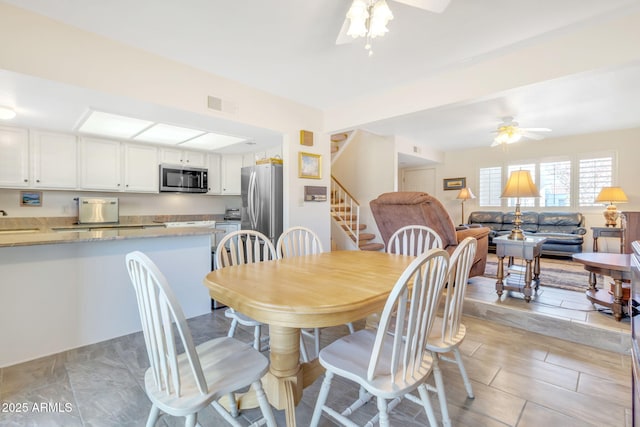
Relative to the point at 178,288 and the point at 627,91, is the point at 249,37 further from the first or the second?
the point at 627,91

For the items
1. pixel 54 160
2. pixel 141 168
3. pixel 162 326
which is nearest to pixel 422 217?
pixel 162 326

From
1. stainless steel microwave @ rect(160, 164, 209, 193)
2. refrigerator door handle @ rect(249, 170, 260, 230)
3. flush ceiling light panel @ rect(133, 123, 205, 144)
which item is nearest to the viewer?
flush ceiling light panel @ rect(133, 123, 205, 144)

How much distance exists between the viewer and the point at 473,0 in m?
1.97

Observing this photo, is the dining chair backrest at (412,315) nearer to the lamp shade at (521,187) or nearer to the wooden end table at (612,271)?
the wooden end table at (612,271)

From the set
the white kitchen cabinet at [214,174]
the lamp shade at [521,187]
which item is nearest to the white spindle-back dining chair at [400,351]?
the lamp shade at [521,187]

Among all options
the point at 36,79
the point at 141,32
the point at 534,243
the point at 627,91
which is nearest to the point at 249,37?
the point at 141,32

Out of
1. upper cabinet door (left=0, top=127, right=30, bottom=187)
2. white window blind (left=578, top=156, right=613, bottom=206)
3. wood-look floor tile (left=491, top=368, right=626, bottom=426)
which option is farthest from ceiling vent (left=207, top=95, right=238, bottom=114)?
white window blind (left=578, top=156, right=613, bottom=206)

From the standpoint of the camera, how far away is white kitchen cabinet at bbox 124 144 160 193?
171 inches

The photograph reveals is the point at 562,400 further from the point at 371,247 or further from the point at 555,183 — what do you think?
the point at 555,183

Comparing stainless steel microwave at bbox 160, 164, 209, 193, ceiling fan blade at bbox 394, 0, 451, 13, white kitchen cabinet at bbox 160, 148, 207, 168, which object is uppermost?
ceiling fan blade at bbox 394, 0, 451, 13

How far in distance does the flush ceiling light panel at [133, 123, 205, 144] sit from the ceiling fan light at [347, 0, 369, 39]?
2.58m

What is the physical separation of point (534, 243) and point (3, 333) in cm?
451

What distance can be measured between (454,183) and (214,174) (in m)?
5.85

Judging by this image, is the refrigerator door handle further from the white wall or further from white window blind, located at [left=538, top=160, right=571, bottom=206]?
white window blind, located at [left=538, top=160, right=571, bottom=206]
